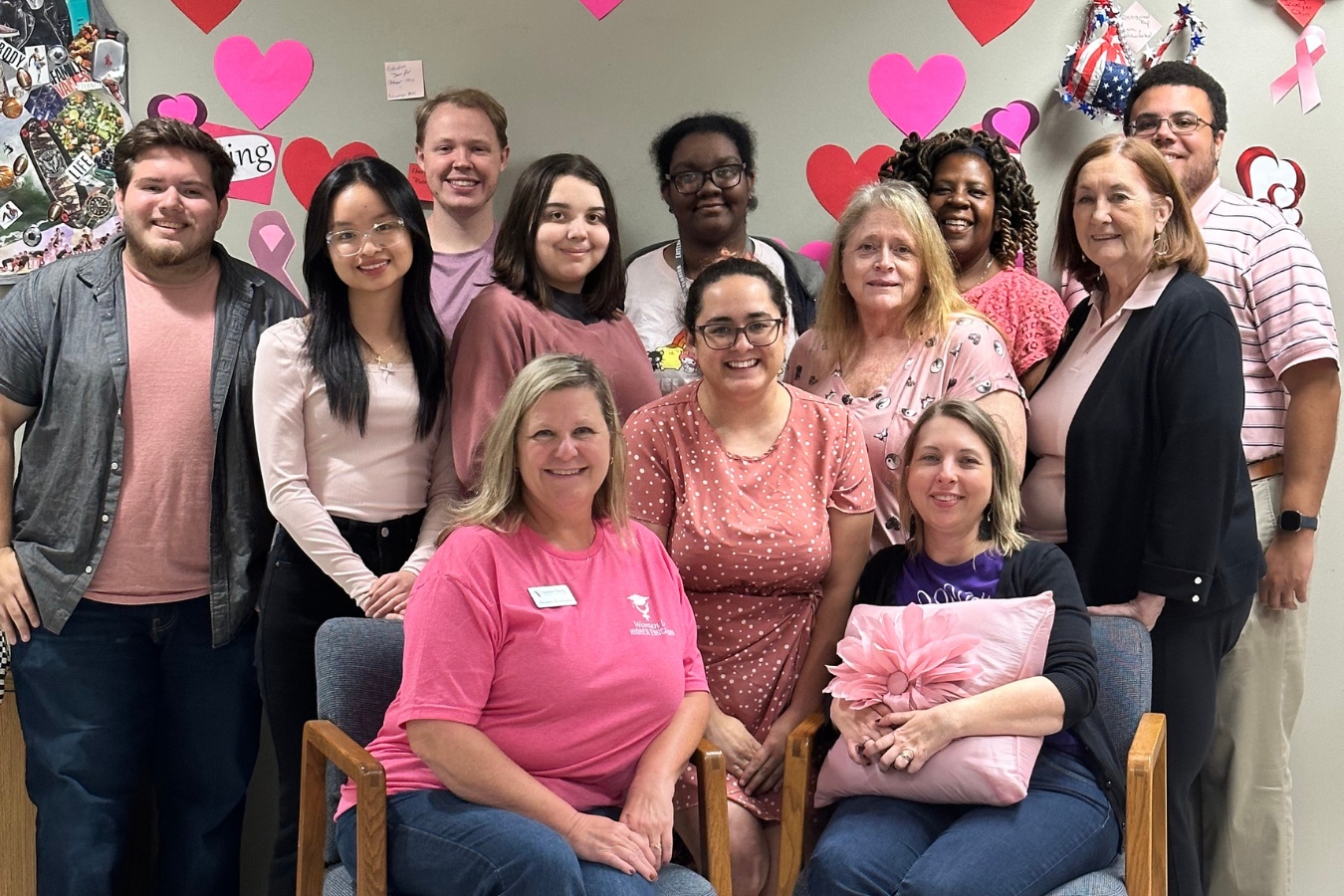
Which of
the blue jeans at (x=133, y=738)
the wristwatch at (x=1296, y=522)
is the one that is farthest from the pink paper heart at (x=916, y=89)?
the blue jeans at (x=133, y=738)

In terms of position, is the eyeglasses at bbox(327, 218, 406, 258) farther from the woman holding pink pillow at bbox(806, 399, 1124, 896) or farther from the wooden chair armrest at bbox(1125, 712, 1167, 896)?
the wooden chair armrest at bbox(1125, 712, 1167, 896)

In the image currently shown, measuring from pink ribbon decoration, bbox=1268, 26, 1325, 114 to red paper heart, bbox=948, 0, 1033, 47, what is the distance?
0.66 metres

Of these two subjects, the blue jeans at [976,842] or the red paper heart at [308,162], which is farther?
the red paper heart at [308,162]

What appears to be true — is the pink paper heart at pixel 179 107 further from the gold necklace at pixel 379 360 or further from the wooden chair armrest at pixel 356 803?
the wooden chair armrest at pixel 356 803

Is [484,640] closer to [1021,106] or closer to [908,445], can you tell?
[908,445]

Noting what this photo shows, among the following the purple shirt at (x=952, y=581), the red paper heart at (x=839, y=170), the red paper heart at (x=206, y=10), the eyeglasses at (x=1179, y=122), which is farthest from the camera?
the red paper heart at (x=839, y=170)

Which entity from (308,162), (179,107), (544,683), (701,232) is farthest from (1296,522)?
(179,107)

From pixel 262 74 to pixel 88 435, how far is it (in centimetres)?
111

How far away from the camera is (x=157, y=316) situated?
2.49m

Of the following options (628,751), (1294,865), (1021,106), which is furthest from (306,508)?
(1294,865)

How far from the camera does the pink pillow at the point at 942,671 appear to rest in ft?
6.56

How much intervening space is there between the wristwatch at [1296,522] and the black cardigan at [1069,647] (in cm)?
81

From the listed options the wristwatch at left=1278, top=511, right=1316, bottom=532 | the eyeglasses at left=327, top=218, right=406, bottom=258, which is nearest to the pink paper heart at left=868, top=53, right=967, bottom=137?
the wristwatch at left=1278, top=511, right=1316, bottom=532

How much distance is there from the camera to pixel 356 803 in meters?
1.88
